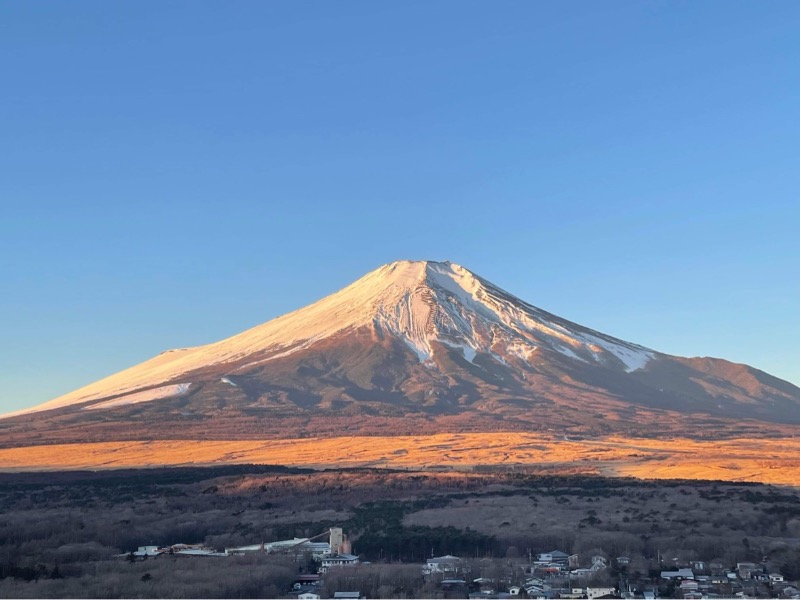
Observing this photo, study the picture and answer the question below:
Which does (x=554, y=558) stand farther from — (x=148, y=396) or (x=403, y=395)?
(x=148, y=396)

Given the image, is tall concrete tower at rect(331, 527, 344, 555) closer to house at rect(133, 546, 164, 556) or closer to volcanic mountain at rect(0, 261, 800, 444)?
house at rect(133, 546, 164, 556)

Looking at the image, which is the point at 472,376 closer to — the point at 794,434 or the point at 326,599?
the point at 794,434

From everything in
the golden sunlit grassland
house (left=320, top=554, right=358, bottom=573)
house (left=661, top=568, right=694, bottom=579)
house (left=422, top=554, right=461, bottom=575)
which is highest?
the golden sunlit grassland

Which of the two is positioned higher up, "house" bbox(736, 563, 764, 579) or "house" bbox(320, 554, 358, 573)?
"house" bbox(320, 554, 358, 573)

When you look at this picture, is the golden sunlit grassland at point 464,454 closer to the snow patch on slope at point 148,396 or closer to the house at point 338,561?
the snow patch on slope at point 148,396

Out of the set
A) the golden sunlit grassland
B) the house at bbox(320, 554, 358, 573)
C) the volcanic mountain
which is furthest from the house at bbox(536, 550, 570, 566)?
the volcanic mountain

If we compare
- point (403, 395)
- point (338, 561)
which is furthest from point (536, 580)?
point (403, 395)

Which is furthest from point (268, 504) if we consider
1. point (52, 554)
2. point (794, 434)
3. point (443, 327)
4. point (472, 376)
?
point (443, 327)
